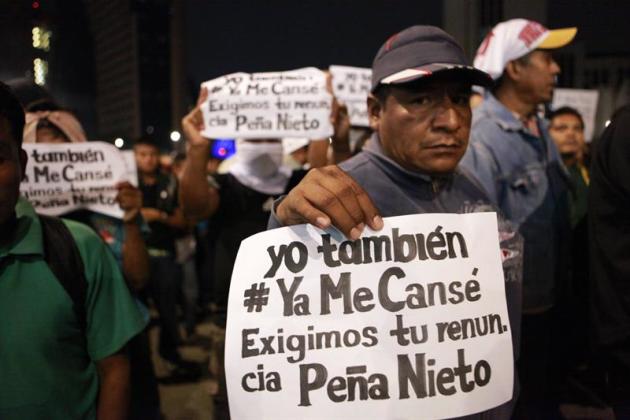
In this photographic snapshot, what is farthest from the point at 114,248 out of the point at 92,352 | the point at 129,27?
the point at 129,27

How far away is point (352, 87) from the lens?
4.38 m

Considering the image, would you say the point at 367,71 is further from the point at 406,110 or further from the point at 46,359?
the point at 46,359

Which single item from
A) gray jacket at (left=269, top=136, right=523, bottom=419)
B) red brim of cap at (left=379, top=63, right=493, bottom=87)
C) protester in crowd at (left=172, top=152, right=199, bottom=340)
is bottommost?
protester in crowd at (left=172, top=152, right=199, bottom=340)

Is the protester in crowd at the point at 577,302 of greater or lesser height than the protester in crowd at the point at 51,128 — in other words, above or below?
below

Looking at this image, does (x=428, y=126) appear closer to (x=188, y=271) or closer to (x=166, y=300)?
(x=166, y=300)

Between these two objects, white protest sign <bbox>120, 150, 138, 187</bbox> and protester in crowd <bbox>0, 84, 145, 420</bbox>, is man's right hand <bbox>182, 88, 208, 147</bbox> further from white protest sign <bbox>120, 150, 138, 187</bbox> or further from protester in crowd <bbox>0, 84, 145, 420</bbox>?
protester in crowd <bbox>0, 84, 145, 420</bbox>

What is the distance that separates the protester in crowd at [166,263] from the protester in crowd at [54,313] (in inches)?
137

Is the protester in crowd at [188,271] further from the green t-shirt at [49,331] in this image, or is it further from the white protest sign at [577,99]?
the white protest sign at [577,99]

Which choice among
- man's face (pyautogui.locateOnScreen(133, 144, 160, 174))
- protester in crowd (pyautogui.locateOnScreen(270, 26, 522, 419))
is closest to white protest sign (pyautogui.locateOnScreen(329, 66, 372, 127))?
man's face (pyautogui.locateOnScreen(133, 144, 160, 174))

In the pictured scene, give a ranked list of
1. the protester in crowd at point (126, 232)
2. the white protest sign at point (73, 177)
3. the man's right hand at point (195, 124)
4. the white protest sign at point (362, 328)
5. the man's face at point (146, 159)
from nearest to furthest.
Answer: the white protest sign at point (362, 328)
the protester in crowd at point (126, 232)
the white protest sign at point (73, 177)
the man's right hand at point (195, 124)
the man's face at point (146, 159)

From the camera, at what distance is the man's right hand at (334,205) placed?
128 cm

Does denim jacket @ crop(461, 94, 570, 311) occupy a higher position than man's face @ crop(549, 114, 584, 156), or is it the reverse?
man's face @ crop(549, 114, 584, 156)

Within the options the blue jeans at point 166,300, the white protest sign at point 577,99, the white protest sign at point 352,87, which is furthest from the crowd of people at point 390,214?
the white protest sign at point 577,99

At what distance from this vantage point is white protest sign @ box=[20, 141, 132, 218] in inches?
111
